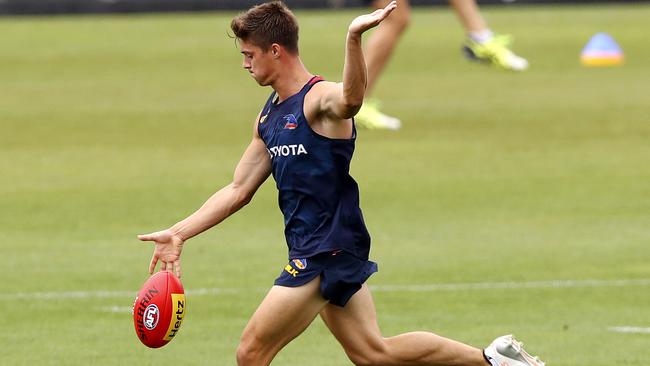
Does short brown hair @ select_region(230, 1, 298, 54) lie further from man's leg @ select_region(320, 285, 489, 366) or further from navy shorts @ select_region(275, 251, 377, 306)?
man's leg @ select_region(320, 285, 489, 366)

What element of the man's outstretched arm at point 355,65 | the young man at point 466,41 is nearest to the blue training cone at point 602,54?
the young man at point 466,41

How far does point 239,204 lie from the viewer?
8.64 meters

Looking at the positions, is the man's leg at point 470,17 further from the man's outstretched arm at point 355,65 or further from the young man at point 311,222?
the man's outstretched arm at point 355,65

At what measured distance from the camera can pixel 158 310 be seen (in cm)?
838

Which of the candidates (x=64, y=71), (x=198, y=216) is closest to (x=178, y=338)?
(x=198, y=216)

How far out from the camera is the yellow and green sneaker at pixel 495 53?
16.4 metres

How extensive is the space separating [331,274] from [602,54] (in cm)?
2164

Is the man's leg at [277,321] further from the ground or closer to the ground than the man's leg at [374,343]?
further from the ground

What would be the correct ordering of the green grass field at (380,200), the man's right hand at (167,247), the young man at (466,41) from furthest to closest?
the young man at (466,41) → the green grass field at (380,200) → the man's right hand at (167,247)

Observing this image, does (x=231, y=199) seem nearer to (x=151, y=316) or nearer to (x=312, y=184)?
(x=312, y=184)

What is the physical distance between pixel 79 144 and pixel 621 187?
737cm

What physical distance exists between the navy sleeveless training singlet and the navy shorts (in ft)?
0.14

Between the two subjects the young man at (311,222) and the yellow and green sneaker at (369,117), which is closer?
the young man at (311,222)

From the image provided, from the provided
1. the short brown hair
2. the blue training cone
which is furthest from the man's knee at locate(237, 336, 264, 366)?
the blue training cone
